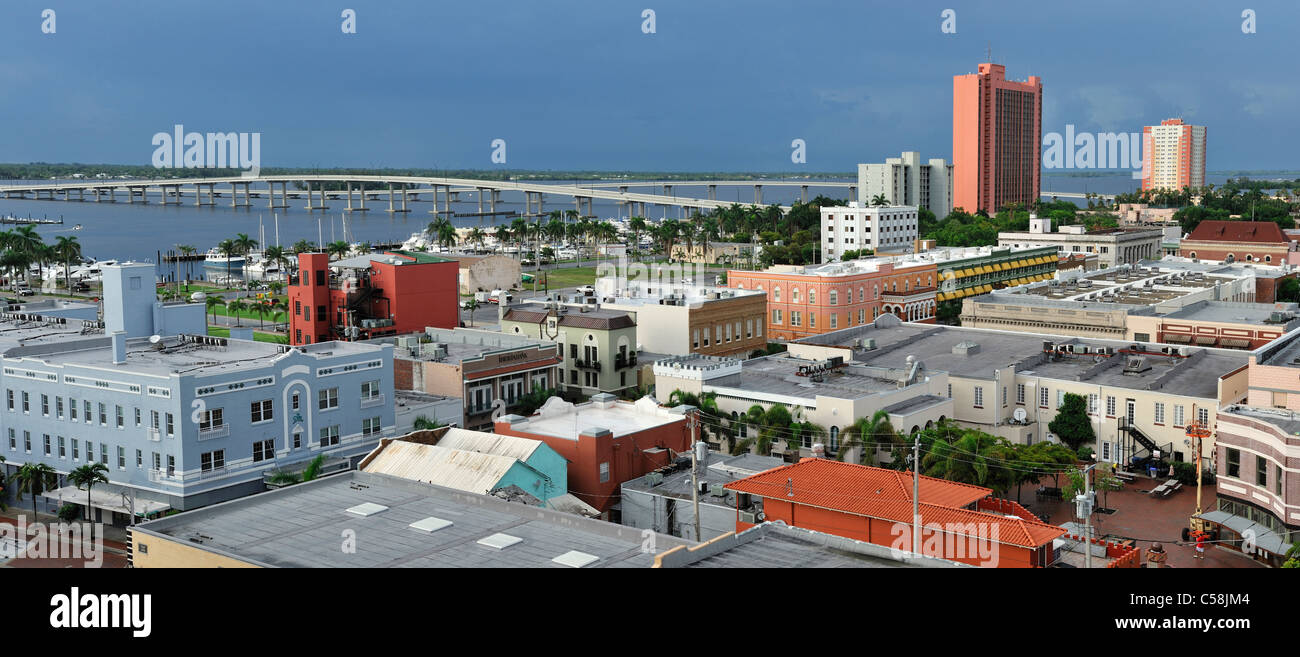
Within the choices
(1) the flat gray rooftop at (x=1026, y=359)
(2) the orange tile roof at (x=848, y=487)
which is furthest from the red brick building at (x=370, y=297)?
(2) the orange tile roof at (x=848, y=487)

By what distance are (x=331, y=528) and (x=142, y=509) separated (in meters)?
13.7

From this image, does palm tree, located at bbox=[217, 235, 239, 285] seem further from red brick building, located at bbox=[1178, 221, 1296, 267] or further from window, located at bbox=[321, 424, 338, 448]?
red brick building, located at bbox=[1178, 221, 1296, 267]

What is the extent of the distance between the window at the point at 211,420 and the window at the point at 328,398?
396 cm

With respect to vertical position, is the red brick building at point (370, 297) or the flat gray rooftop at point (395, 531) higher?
the red brick building at point (370, 297)

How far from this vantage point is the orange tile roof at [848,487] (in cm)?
3175

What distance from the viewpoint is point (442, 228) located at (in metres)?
159

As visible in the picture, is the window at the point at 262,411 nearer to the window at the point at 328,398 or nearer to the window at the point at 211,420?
the window at the point at 211,420

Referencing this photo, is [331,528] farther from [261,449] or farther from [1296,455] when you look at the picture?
[1296,455]

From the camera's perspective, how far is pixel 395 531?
28.4m

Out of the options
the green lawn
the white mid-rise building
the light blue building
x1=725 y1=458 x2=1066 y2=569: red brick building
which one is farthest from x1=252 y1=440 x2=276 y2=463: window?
the white mid-rise building

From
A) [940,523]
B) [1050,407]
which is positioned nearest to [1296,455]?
[940,523]

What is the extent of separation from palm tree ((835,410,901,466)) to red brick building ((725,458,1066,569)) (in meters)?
11.9

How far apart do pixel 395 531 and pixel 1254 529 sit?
86.7 feet
